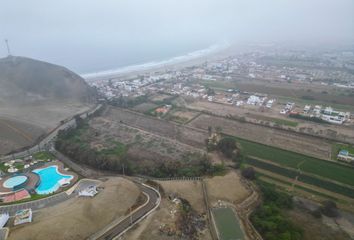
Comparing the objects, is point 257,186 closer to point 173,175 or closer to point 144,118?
point 173,175

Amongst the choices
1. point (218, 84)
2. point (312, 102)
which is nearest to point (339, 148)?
point (312, 102)

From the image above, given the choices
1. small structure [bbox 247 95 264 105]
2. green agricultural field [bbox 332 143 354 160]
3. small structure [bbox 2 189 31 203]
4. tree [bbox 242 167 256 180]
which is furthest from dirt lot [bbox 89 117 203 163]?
small structure [bbox 247 95 264 105]

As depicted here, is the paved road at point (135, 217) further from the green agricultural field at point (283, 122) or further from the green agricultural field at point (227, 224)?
the green agricultural field at point (283, 122)

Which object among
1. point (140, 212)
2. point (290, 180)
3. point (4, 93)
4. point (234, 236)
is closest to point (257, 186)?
point (290, 180)

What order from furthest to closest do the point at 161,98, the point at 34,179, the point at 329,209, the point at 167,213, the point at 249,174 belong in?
the point at 161,98 < the point at 249,174 < the point at 34,179 < the point at 329,209 < the point at 167,213

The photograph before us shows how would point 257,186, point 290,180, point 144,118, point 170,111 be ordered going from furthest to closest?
point 170,111
point 144,118
point 290,180
point 257,186

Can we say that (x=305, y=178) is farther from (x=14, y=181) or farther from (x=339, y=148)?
(x=14, y=181)
